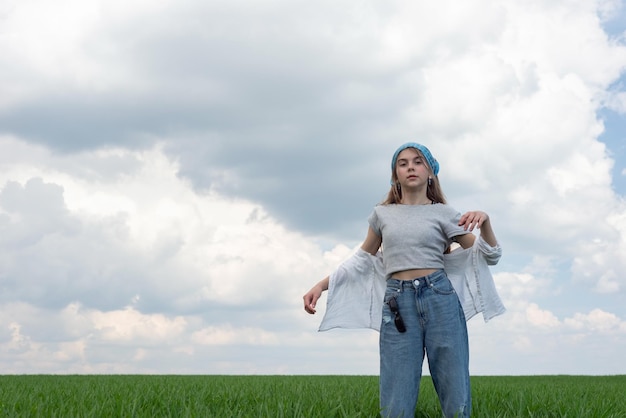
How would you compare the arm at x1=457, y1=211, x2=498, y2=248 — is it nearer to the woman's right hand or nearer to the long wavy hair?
the long wavy hair

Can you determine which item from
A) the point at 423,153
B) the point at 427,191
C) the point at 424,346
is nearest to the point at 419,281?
the point at 424,346

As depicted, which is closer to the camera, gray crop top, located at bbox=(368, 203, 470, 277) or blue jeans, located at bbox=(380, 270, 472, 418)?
blue jeans, located at bbox=(380, 270, 472, 418)

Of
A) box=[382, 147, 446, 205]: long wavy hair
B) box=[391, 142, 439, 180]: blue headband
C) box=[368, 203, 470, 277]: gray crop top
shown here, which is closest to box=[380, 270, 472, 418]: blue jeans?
box=[368, 203, 470, 277]: gray crop top

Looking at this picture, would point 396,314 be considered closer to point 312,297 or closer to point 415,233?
point 415,233

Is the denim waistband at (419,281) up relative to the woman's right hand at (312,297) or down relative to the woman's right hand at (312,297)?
up

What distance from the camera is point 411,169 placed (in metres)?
4.63

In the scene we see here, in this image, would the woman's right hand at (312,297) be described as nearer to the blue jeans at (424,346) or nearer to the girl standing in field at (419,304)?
the girl standing in field at (419,304)

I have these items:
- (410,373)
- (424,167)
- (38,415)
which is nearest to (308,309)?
(410,373)

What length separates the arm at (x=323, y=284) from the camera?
4648 mm

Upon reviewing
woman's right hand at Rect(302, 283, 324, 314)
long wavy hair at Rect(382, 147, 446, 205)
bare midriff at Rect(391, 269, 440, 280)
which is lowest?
woman's right hand at Rect(302, 283, 324, 314)

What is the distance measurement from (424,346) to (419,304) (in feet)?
1.05

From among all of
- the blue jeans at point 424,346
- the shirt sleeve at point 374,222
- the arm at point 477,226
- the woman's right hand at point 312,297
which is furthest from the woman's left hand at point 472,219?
the woman's right hand at point 312,297

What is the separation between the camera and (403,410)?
4.33 meters

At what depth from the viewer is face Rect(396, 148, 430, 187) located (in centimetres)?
462
